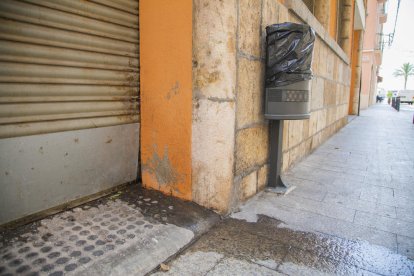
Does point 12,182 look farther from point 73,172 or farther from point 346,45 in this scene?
point 346,45

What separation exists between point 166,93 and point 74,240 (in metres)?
1.53

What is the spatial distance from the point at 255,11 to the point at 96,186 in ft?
7.73

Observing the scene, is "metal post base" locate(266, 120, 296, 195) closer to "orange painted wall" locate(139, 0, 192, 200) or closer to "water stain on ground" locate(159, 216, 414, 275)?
"water stain on ground" locate(159, 216, 414, 275)

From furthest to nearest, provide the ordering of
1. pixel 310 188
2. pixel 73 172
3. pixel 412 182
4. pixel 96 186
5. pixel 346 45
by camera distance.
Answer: pixel 346 45 < pixel 412 182 < pixel 310 188 < pixel 96 186 < pixel 73 172

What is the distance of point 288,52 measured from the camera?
9.53 ft

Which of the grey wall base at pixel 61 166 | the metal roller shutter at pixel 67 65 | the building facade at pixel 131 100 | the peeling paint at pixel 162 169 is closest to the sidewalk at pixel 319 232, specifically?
the building facade at pixel 131 100

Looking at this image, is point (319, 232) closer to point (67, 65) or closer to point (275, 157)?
point (275, 157)

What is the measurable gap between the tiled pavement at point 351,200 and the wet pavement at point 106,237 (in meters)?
0.62

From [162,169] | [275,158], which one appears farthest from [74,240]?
[275,158]

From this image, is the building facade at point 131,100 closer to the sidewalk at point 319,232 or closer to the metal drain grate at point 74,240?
the metal drain grate at point 74,240

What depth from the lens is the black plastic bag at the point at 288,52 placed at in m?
2.87

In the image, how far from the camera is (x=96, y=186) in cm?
288

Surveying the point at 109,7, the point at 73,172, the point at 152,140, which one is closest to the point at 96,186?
the point at 73,172

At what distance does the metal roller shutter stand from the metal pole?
1585mm
